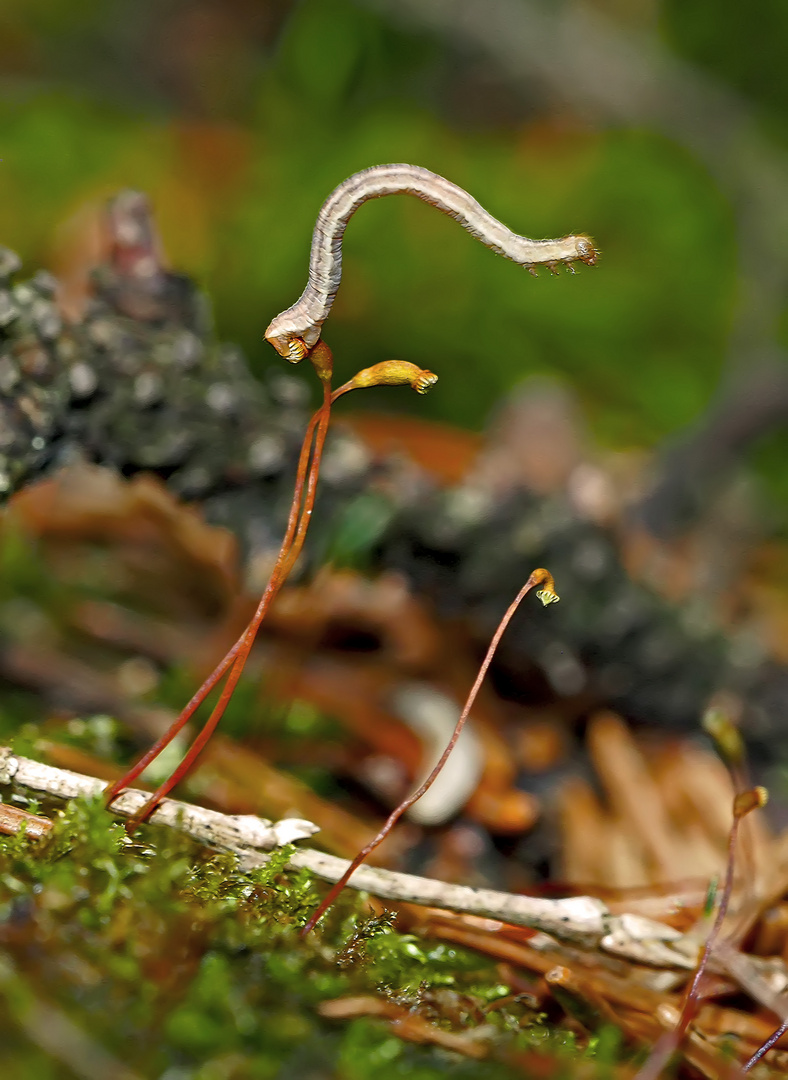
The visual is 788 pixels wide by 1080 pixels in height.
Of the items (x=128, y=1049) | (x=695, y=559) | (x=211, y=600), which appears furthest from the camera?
(x=695, y=559)

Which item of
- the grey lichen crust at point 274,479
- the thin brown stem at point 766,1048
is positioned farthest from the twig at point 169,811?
the thin brown stem at point 766,1048

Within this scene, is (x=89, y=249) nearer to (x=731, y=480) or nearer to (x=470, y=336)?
(x=470, y=336)

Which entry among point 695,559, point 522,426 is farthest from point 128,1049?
point 522,426

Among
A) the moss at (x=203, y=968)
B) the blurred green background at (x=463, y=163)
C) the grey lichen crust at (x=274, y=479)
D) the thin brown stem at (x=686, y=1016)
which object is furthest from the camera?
the blurred green background at (x=463, y=163)

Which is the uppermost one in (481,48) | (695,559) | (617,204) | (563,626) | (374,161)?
(481,48)

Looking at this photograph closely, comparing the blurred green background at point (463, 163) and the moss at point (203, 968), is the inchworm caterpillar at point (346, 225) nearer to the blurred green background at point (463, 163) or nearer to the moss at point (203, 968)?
the moss at point (203, 968)

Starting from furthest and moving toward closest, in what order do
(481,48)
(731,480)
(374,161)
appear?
(481,48) < (374,161) < (731,480)
